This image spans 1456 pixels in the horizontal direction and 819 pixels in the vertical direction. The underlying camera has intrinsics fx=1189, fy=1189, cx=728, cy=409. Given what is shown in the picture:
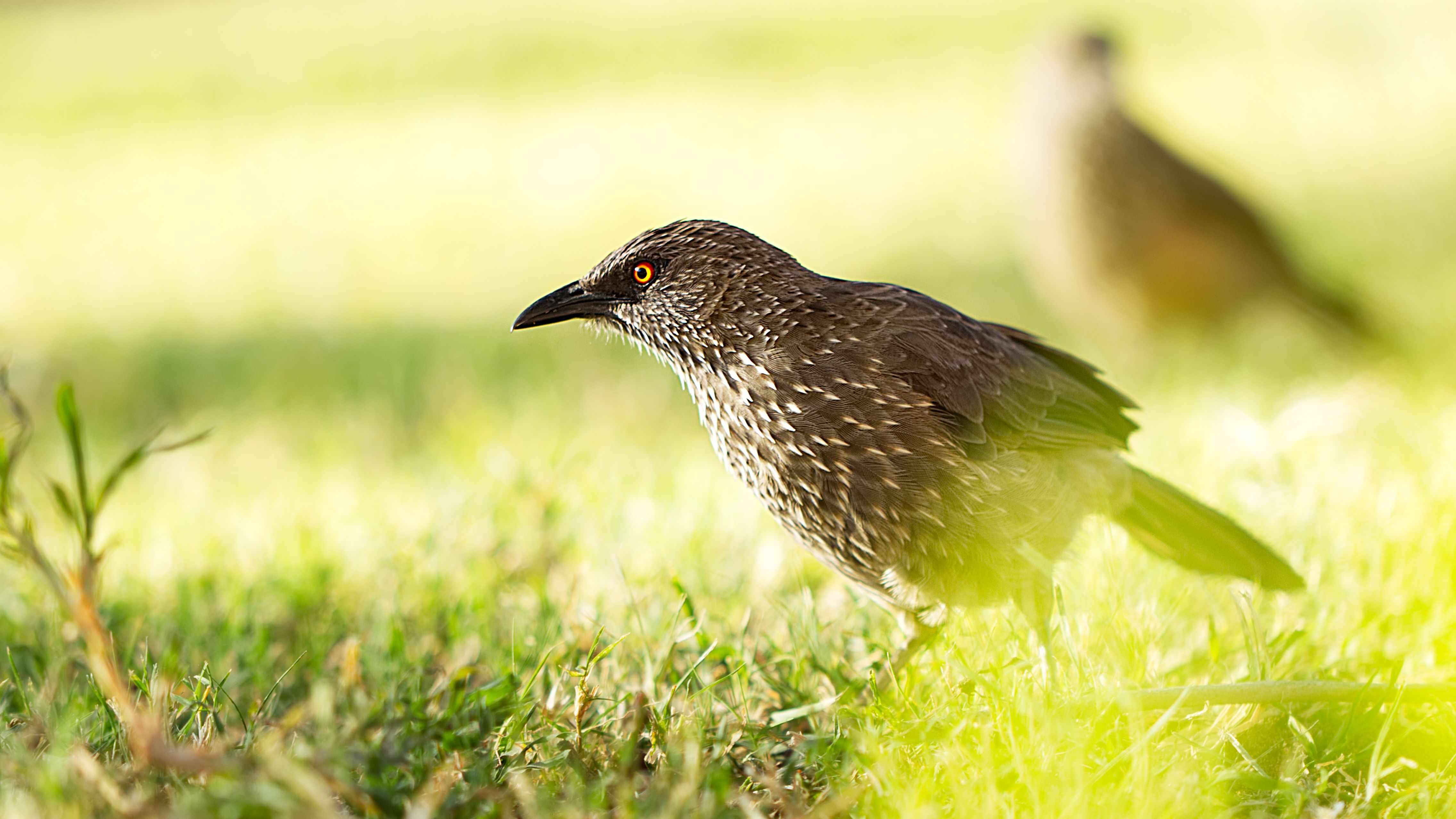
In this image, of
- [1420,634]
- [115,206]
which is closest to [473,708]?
[1420,634]

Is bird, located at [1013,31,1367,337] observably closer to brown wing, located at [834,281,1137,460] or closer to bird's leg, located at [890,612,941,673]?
brown wing, located at [834,281,1137,460]

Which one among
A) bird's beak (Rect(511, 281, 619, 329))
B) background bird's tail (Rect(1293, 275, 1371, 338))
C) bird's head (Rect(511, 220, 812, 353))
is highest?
bird's head (Rect(511, 220, 812, 353))

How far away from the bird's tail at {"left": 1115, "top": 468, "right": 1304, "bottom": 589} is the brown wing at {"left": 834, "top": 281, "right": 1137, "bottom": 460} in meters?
0.22

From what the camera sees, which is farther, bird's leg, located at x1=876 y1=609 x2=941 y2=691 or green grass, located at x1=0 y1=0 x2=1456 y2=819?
bird's leg, located at x1=876 y1=609 x2=941 y2=691

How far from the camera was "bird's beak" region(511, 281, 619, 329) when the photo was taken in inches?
134

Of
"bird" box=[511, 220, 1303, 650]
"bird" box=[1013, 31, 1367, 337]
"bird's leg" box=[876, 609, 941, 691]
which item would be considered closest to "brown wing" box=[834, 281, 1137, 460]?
"bird" box=[511, 220, 1303, 650]

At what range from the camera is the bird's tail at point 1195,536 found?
336 cm

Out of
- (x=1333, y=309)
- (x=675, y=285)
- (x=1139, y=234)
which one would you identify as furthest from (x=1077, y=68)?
(x=675, y=285)

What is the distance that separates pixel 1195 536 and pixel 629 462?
2445 mm

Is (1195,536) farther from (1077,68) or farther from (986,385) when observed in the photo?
(1077,68)

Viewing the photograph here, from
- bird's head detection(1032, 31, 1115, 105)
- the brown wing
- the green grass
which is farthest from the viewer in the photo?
bird's head detection(1032, 31, 1115, 105)

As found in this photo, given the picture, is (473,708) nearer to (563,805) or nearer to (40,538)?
(563,805)

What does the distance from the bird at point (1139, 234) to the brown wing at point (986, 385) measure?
10.5 ft

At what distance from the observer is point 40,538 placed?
193 inches
